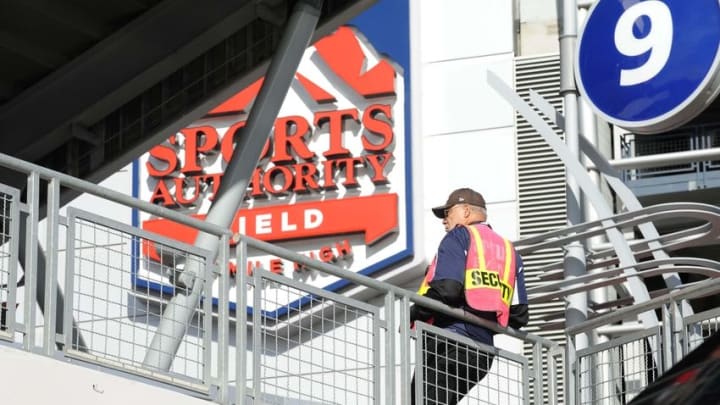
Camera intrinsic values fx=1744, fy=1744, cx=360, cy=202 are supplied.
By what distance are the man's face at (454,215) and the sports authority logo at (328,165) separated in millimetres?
17155

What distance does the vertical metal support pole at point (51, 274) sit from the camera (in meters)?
9.85

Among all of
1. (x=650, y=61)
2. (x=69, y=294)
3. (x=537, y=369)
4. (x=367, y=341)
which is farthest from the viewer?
(x=650, y=61)

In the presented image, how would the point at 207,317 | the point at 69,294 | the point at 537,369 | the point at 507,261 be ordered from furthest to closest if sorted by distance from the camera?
the point at 537,369 → the point at 507,261 → the point at 207,317 → the point at 69,294

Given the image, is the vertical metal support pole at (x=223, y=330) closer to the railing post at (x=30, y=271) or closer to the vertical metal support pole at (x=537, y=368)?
the railing post at (x=30, y=271)

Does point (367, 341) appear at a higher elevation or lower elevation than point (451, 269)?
lower

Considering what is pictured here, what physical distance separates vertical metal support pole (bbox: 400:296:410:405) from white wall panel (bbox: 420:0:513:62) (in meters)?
18.9

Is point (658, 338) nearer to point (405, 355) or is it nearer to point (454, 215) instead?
point (454, 215)

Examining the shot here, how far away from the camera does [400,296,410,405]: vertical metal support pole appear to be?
1207 cm

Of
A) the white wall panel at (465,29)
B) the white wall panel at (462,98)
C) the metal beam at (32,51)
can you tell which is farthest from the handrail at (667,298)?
the white wall panel at (465,29)

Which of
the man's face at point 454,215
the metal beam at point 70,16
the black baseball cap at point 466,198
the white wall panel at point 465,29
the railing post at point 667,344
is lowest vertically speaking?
the railing post at point 667,344

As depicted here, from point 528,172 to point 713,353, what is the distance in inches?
995

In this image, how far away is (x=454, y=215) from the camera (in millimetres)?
12609

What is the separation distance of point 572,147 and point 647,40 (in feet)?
4.62

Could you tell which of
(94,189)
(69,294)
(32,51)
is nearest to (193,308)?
(94,189)
